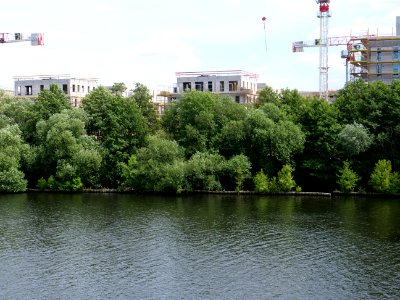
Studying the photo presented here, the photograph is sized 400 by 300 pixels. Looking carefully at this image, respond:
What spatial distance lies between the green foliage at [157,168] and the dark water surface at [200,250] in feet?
23.8

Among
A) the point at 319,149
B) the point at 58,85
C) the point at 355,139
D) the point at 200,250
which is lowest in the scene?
the point at 200,250

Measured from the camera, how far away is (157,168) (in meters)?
72.6

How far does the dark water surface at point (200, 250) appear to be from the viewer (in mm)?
34125

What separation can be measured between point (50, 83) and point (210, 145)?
141 ft

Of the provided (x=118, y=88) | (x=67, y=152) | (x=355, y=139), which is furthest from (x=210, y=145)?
(x=118, y=88)

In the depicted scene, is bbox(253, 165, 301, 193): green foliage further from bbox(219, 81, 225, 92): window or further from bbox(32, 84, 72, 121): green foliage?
bbox(219, 81, 225, 92): window

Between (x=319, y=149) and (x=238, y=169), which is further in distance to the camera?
(x=319, y=149)

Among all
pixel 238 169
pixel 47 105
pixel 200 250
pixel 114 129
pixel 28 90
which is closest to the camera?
pixel 200 250

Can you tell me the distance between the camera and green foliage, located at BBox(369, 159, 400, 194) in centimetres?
6775

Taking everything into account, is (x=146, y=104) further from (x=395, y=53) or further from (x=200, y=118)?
(x=395, y=53)

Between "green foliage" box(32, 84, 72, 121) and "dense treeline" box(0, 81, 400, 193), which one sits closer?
"dense treeline" box(0, 81, 400, 193)

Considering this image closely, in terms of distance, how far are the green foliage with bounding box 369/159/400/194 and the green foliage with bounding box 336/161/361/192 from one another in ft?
6.82

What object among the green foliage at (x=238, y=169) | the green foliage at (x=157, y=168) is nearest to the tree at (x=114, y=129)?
the green foliage at (x=157, y=168)

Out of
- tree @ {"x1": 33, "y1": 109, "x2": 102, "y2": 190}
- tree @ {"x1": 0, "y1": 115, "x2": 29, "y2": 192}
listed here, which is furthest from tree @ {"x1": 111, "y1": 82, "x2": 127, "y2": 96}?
tree @ {"x1": 0, "y1": 115, "x2": 29, "y2": 192}
